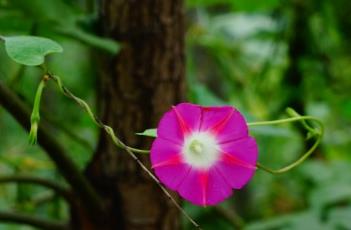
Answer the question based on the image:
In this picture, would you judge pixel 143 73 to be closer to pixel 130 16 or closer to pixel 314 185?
pixel 130 16

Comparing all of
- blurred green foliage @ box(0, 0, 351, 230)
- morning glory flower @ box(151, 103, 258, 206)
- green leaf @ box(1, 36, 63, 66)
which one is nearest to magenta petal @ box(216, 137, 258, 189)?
morning glory flower @ box(151, 103, 258, 206)

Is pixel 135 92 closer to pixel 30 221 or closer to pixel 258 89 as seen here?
pixel 30 221

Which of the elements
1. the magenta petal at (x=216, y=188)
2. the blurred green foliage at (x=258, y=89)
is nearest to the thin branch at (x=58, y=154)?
the blurred green foliage at (x=258, y=89)

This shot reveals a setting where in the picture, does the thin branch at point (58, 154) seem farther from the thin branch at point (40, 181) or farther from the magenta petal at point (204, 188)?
the magenta petal at point (204, 188)

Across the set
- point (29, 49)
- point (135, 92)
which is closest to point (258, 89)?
point (135, 92)

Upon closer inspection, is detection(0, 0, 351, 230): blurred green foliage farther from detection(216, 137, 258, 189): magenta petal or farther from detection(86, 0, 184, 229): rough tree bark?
detection(216, 137, 258, 189): magenta petal
